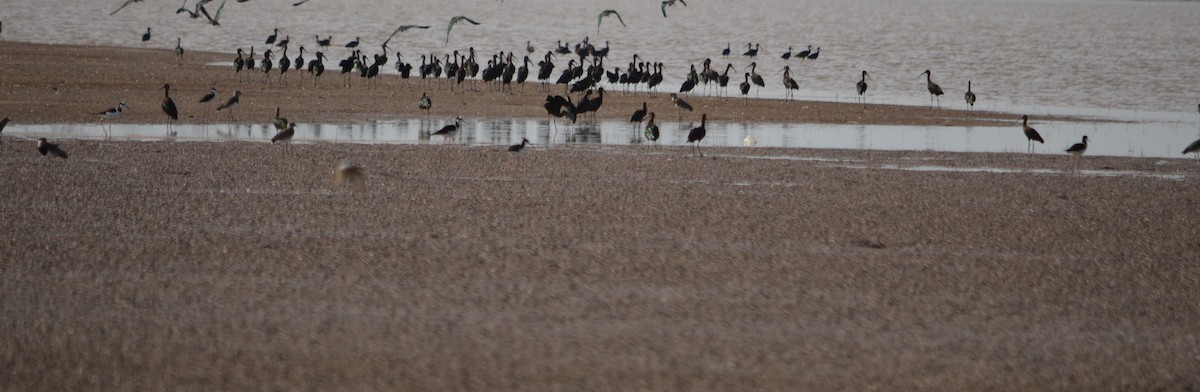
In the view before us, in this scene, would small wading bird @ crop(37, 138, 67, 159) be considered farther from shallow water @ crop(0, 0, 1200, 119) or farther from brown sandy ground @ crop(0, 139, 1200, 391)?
shallow water @ crop(0, 0, 1200, 119)

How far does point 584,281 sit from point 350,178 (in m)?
4.89

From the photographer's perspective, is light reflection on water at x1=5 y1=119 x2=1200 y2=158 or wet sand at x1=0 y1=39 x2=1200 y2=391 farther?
light reflection on water at x1=5 y1=119 x2=1200 y2=158

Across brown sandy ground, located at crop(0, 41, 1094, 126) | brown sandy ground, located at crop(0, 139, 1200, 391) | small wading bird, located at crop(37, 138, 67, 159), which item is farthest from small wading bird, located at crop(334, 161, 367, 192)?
brown sandy ground, located at crop(0, 41, 1094, 126)

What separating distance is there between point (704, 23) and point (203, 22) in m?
31.3

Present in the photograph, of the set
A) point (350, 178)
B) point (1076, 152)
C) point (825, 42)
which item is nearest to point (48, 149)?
point (350, 178)

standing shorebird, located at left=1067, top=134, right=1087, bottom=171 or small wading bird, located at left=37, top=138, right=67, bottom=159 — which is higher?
standing shorebird, located at left=1067, top=134, right=1087, bottom=171

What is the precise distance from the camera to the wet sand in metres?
7.10

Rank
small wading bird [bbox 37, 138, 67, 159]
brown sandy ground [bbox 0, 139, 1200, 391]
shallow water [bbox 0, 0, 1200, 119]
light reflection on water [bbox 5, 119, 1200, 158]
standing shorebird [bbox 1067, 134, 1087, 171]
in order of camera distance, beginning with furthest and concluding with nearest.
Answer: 1. shallow water [bbox 0, 0, 1200, 119]
2. light reflection on water [bbox 5, 119, 1200, 158]
3. standing shorebird [bbox 1067, 134, 1087, 171]
4. small wading bird [bbox 37, 138, 67, 159]
5. brown sandy ground [bbox 0, 139, 1200, 391]

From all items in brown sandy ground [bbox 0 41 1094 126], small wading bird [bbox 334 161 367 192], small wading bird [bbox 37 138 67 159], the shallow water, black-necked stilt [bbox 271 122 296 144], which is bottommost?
small wading bird [bbox 334 161 367 192]

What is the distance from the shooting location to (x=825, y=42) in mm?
62656

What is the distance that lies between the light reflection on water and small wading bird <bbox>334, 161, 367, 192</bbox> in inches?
194

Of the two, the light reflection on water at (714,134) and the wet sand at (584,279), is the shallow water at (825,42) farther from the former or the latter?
the wet sand at (584,279)

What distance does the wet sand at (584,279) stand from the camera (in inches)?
280

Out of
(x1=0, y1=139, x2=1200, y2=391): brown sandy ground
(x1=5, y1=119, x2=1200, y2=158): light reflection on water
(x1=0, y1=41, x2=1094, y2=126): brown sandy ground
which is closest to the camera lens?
(x1=0, y1=139, x2=1200, y2=391): brown sandy ground
